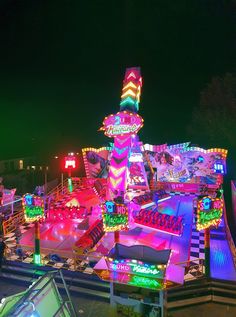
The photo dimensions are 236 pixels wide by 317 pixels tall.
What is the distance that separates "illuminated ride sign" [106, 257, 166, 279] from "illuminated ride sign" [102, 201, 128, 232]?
9.16 feet

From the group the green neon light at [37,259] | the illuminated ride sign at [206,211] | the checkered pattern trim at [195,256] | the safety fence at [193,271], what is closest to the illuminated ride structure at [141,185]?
the illuminated ride sign at [206,211]

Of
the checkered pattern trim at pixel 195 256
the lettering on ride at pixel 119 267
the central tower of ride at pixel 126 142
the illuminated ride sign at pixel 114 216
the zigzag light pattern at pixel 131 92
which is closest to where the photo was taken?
the lettering on ride at pixel 119 267

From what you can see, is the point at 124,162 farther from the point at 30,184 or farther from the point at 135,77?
the point at 30,184

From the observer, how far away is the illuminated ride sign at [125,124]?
1611 cm

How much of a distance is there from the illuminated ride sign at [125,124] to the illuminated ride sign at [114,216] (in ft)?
24.1

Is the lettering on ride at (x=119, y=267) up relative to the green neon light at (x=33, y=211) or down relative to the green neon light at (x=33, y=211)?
down

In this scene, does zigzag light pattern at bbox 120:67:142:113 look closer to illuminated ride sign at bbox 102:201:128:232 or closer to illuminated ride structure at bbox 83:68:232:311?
illuminated ride structure at bbox 83:68:232:311

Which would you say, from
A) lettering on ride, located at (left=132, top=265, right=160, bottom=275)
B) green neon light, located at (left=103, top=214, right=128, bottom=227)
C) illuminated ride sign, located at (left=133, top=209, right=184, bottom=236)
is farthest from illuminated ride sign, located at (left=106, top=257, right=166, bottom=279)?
illuminated ride sign, located at (left=133, top=209, right=184, bottom=236)

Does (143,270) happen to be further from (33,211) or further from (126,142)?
(126,142)

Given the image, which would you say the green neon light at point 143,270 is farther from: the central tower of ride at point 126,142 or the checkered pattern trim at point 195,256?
the central tower of ride at point 126,142

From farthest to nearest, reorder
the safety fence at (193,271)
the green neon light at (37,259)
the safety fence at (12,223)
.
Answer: the safety fence at (12,223), the green neon light at (37,259), the safety fence at (193,271)

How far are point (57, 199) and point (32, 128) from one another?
23111 millimetres

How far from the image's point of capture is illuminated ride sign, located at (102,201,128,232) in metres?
9.59

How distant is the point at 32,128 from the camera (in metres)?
38.2
